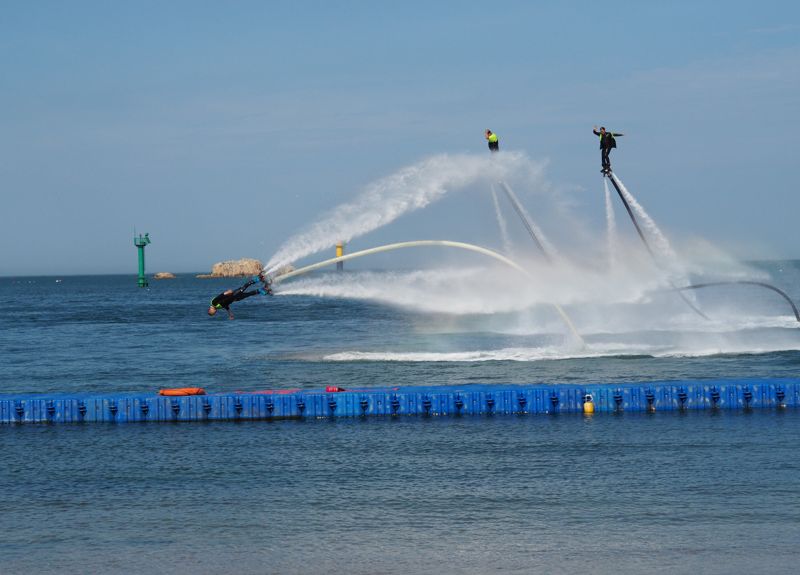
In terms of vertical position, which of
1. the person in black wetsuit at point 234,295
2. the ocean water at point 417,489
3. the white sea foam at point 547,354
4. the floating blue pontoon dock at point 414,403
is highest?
the person in black wetsuit at point 234,295

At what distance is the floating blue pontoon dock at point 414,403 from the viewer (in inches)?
1922

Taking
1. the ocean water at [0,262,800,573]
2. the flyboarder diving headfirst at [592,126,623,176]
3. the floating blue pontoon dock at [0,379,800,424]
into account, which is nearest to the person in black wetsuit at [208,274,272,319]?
the floating blue pontoon dock at [0,379,800,424]

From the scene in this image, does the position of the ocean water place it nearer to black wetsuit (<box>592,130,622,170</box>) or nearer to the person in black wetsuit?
the person in black wetsuit

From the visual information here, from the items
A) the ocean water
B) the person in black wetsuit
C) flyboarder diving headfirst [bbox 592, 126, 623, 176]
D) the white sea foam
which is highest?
flyboarder diving headfirst [bbox 592, 126, 623, 176]

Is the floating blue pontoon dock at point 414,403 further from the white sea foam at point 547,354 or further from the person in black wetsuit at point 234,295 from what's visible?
the white sea foam at point 547,354

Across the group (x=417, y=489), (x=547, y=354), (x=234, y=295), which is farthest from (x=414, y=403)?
(x=547, y=354)

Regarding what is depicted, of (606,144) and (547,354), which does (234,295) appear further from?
(547,354)

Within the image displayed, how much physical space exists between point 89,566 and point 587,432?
23.7 metres

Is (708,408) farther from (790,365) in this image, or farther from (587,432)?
(790,365)

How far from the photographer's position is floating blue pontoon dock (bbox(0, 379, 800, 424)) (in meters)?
48.8

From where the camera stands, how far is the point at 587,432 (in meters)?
43.8

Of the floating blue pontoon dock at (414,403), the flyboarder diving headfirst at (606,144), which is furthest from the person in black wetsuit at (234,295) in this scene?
the flyboarder diving headfirst at (606,144)

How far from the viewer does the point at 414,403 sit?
162 feet

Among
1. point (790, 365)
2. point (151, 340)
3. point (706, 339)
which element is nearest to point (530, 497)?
point (790, 365)
